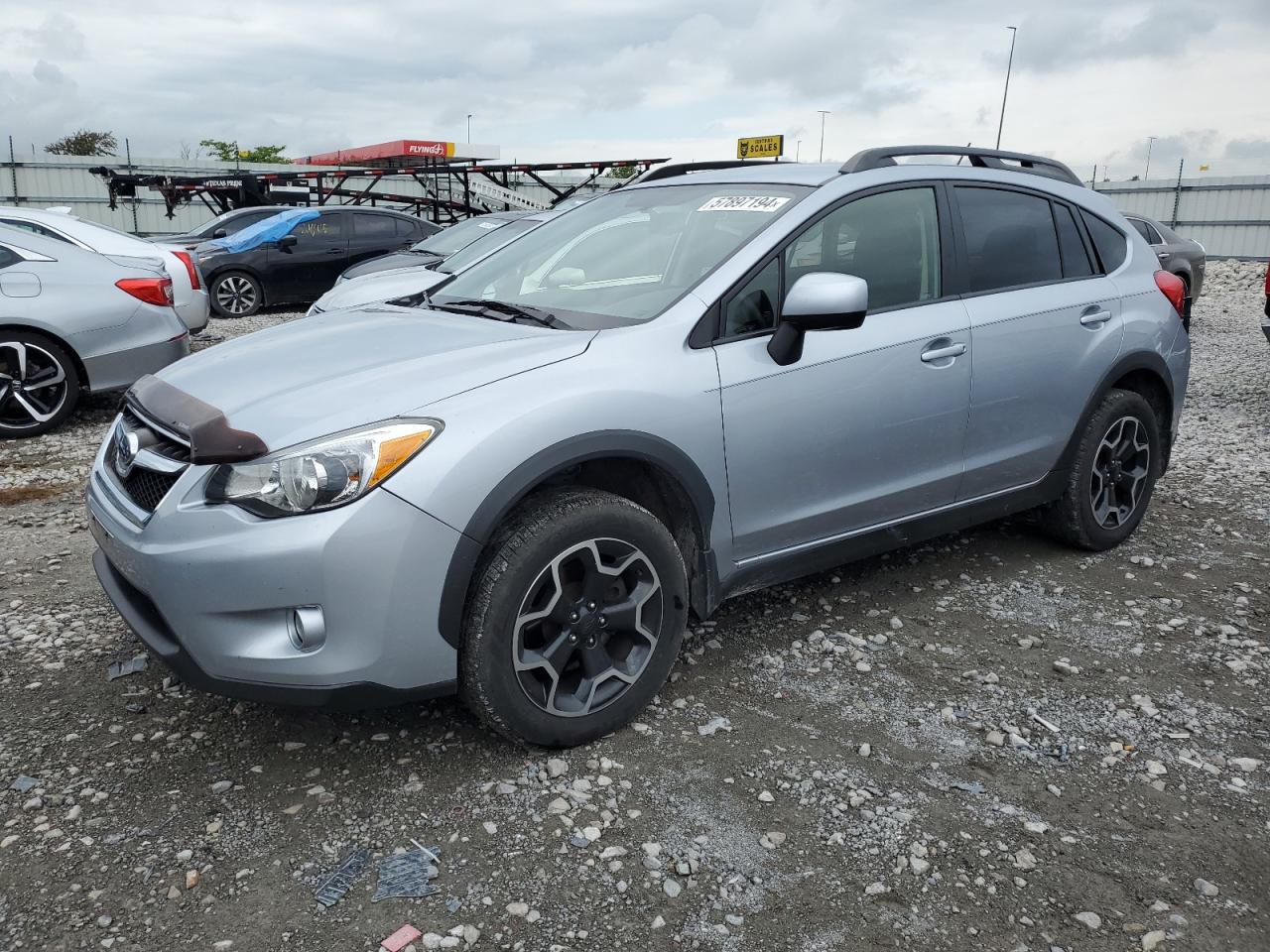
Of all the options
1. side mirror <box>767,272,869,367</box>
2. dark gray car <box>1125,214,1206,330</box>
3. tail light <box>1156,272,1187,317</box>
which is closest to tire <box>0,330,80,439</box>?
side mirror <box>767,272,869,367</box>

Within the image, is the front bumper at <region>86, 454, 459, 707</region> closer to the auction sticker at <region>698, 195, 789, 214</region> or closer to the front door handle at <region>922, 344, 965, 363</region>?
the auction sticker at <region>698, 195, 789, 214</region>

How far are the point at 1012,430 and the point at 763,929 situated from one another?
94.3 inches

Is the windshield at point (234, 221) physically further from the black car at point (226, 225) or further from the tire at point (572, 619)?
the tire at point (572, 619)

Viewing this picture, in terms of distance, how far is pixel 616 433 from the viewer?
2828mm

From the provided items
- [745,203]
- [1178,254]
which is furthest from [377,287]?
[1178,254]

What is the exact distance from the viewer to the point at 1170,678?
3.47m

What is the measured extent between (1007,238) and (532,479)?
8.05 feet

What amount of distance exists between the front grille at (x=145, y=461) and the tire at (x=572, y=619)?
0.88 meters

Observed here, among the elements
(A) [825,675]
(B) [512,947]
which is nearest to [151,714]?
(B) [512,947]

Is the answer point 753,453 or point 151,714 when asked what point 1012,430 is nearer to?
point 753,453

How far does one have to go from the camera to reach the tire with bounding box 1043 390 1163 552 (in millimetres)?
4309

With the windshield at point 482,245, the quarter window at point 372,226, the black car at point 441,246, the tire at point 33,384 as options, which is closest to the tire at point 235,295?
the quarter window at point 372,226

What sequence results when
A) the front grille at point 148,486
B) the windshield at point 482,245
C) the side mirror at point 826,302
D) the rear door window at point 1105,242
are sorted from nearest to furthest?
the front grille at point 148,486, the side mirror at point 826,302, the rear door window at point 1105,242, the windshield at point 482,245

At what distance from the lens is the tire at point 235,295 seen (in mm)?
12844
